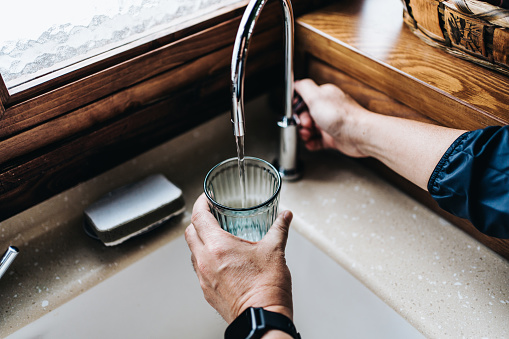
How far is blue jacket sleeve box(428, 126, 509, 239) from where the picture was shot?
628 millimetres

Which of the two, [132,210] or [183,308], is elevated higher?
[132,210]

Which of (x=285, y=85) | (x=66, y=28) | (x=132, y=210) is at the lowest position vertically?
(x=132, y=210)

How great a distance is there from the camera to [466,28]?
2.32 ft

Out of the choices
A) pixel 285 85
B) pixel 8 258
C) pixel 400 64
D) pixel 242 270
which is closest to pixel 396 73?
pixel 400 64

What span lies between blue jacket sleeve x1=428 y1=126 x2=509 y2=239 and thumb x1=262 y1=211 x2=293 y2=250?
24 cm

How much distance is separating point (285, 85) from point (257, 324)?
0.39 metres

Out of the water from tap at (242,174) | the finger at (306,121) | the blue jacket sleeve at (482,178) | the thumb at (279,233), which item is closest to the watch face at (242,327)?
the thumb at (279,233)

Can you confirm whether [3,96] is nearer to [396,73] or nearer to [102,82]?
[102,82]

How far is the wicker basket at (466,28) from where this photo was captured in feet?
2.19

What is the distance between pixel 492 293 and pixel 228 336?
0.41 m

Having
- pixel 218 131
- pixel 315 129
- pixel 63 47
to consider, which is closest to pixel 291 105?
pixel 315 129

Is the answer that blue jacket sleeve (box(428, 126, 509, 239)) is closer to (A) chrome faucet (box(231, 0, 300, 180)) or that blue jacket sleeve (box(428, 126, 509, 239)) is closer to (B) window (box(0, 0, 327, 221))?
(A) chrome faucet (box(231, 0, 300, 180))

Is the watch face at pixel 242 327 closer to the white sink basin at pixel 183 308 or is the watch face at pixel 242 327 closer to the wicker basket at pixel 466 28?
the white sink basin at pixel 183 308

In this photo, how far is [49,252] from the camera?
79 centimetres
